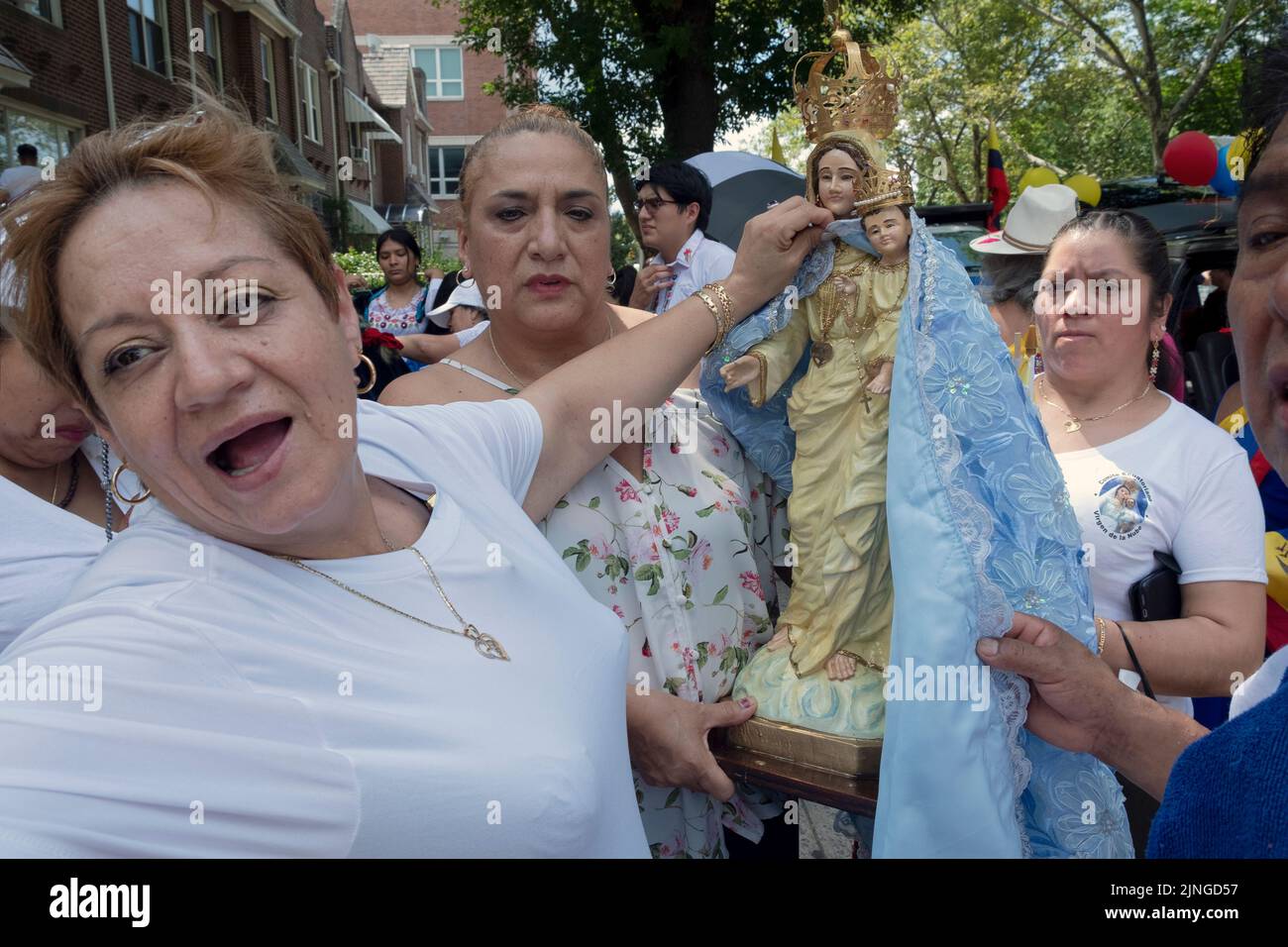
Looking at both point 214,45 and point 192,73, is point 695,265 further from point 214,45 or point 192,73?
point 214,45

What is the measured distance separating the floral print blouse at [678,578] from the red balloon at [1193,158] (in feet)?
16.5

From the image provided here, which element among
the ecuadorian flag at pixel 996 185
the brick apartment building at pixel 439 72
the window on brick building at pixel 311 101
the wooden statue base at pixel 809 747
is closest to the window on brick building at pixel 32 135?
the ecuadorian flag at pixel 996 185

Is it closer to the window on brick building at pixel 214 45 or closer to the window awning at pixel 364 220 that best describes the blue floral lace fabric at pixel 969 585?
the window on brick building at pixel 214 45

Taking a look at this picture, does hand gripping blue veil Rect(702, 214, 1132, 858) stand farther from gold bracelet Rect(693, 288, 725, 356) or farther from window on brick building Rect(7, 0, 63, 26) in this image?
window on brick building Rect(7, 0, 63, 26)

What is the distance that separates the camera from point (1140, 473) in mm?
2400

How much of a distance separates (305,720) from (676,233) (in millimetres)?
4744

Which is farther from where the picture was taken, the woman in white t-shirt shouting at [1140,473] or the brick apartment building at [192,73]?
the brick apartment building at [192,73]

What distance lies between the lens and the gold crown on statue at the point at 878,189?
2045 millimetres

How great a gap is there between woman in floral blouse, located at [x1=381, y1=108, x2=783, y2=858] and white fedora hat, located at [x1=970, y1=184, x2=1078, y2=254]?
2240 millimetres

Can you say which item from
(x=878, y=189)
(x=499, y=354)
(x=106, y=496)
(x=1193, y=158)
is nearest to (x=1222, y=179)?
(x=1193, y=158)

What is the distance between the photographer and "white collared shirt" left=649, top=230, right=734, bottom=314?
523 centimetres

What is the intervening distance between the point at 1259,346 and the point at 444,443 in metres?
1.33

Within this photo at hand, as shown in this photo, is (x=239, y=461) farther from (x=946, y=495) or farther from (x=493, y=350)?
(x=946, y=495)
